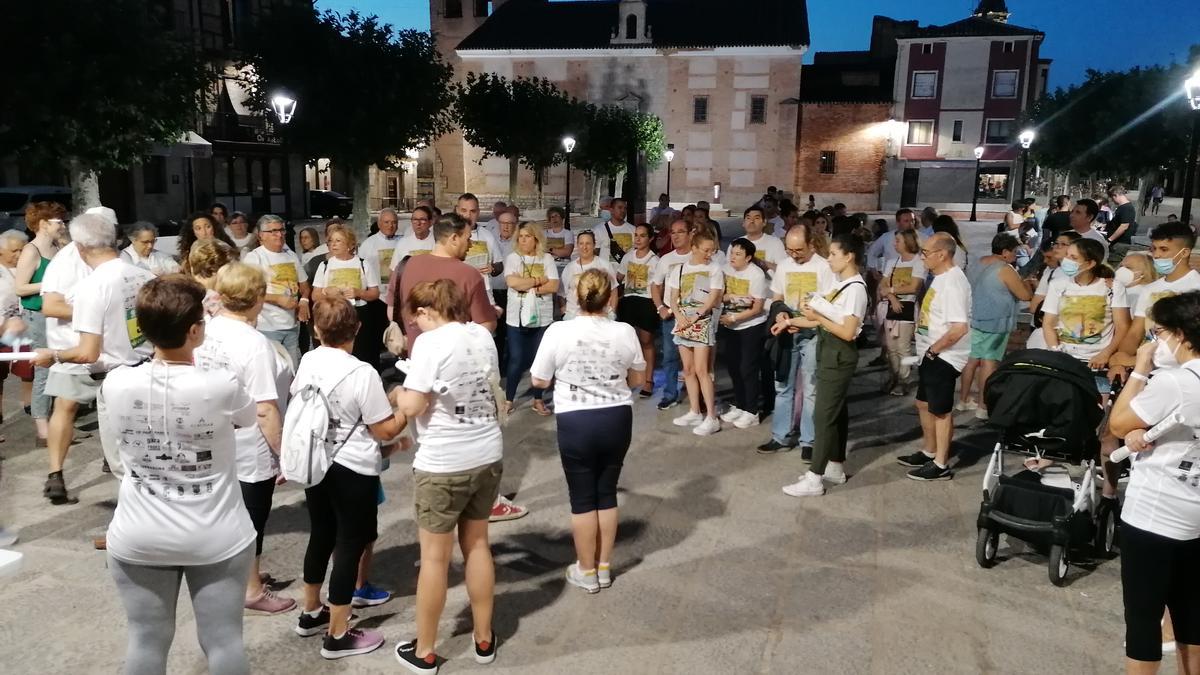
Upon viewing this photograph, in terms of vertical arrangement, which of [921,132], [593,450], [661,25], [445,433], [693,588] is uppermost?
[661,25]

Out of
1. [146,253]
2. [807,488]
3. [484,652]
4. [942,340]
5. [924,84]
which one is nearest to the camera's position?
[484,652]

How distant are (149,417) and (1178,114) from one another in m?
35.2

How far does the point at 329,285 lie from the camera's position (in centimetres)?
754

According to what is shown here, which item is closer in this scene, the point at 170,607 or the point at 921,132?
the point at 170,607

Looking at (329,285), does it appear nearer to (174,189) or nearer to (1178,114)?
(174,189)

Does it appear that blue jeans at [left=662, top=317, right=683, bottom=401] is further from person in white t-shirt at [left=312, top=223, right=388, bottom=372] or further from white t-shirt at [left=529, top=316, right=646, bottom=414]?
white t-shirt at [left=529, top=316, right=646, bottom=414]

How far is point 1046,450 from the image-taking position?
4.99 meters

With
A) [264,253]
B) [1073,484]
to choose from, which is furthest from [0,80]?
[1073,484]

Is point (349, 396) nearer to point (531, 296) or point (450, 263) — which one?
point (450, 263)

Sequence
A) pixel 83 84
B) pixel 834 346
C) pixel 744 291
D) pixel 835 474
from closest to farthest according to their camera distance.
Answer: pixel 834 346, pixel 835 474, pixel 744 291, pixel 83 84

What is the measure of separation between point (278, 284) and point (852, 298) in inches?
185

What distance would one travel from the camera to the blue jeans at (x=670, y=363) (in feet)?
26.6

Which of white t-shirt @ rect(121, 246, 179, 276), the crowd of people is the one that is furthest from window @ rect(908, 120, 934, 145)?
white t-shirt @ rect(121, 246, 179, 276)

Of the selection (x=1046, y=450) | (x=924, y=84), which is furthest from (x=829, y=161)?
(x=1046, y=450)
